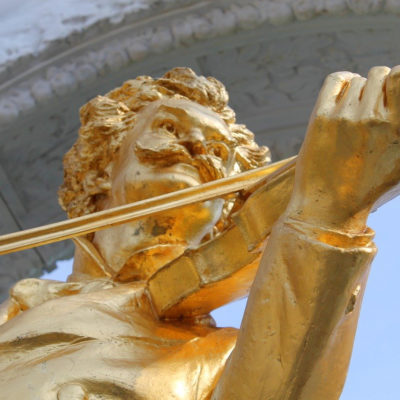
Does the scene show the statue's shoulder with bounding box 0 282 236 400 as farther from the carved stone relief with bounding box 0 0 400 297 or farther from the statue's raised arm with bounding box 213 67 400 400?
the carved stone relief with bounding box 0 0 400 297

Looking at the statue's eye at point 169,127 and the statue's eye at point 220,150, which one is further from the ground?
the statue's eye at point 169,127

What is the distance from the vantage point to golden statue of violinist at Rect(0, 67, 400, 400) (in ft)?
4.13

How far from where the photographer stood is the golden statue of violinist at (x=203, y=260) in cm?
126

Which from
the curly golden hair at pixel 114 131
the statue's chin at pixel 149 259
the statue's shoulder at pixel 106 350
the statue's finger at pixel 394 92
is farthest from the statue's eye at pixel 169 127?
the statue's finger at pixel 394 92

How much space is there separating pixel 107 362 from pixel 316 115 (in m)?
0.48

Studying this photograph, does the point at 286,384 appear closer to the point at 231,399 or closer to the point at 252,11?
the point at 231,399

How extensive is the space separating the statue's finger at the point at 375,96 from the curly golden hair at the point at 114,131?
0.88m

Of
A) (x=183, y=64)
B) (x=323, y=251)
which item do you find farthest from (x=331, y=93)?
(x=183, y=64)

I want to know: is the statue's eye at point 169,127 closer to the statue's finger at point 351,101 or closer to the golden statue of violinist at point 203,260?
the golden statue of violinist at point 203,260

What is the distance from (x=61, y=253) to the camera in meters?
2.79

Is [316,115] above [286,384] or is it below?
above

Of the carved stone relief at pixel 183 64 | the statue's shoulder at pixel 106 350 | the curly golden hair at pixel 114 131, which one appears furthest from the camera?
the carved stone relief at pixel 183 64

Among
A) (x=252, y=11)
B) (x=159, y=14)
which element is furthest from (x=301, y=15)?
(x=159, y=14)

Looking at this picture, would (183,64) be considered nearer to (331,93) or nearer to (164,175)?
(164,175)
